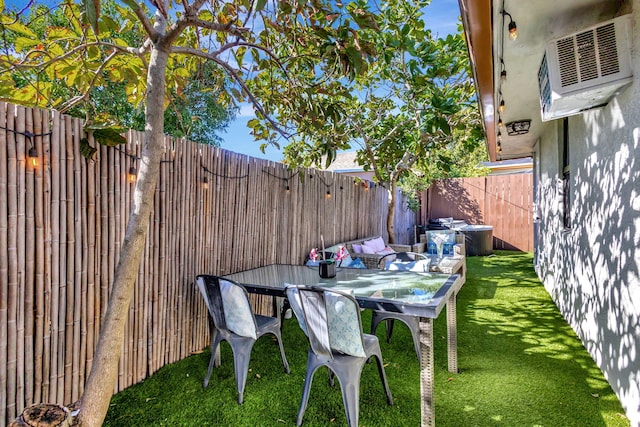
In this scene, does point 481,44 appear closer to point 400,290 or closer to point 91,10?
point 400,290

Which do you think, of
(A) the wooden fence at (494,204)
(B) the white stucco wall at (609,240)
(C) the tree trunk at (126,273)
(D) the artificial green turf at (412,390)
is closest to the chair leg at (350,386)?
(D) the artificial green turf at (412,390)

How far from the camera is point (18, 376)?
2.04 meters

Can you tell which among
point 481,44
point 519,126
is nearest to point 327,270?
point 481,44

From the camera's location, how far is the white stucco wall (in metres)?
2.14

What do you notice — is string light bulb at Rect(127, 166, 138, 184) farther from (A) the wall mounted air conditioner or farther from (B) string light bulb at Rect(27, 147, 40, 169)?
(A) the wall mounted air conditioner

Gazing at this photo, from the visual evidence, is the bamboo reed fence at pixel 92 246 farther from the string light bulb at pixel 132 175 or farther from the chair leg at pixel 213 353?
the chair leg at pixel 213 353

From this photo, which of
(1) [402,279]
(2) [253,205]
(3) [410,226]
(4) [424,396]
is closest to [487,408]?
(4) [424,396]

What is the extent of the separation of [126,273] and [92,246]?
0.79 meters

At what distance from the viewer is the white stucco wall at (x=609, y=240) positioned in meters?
2.14

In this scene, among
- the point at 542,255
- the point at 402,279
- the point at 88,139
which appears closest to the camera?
the point at 88,139

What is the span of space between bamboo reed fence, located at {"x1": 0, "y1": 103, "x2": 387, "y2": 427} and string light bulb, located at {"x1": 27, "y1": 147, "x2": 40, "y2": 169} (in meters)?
0.03

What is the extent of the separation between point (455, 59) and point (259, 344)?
397cm

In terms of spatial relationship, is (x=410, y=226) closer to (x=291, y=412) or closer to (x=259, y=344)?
(x=259, y=344)

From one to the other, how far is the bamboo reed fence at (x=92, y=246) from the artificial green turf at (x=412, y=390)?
38 cm
